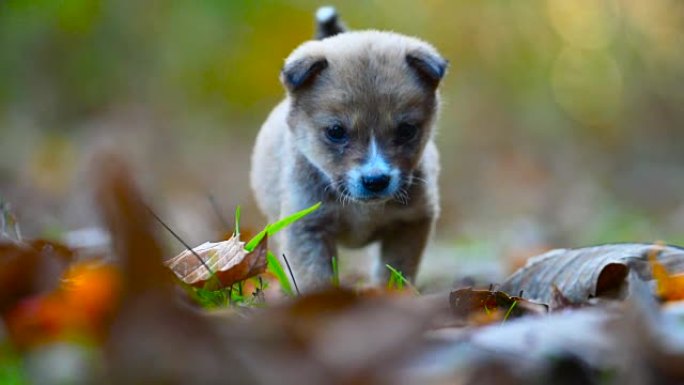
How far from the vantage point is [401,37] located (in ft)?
19.8

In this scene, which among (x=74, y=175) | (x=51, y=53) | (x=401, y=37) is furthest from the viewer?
(x=51, y=53)

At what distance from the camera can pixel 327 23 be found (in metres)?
6.74

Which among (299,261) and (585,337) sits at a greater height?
(585,337)

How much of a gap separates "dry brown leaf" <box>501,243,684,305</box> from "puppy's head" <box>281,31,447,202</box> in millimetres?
1041

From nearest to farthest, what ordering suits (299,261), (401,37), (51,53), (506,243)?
(299,261), (401,37), (506,243), (51,53)

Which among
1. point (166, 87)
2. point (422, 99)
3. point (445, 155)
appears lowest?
point (445, 155)

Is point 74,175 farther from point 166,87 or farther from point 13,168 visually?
point 166,87

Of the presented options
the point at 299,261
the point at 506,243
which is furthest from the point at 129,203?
the point at 506,243

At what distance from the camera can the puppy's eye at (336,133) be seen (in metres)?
5.55

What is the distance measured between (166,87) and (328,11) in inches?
381

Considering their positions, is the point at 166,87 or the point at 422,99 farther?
the point at 166,87

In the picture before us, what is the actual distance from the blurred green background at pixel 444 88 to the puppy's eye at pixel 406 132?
26.4 ft

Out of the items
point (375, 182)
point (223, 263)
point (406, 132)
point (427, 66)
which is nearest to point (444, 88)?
point (427, 66)

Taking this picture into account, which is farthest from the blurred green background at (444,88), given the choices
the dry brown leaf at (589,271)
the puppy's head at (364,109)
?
the dry brown leaf at (589,271)
